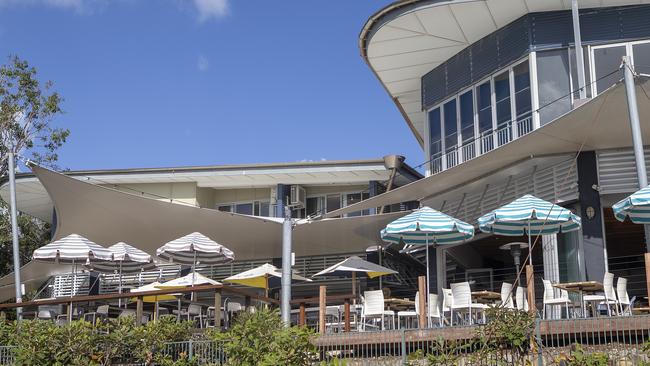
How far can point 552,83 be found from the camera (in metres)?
16.9

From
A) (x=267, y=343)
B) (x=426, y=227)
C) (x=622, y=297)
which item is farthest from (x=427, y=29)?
(x=267, y=343)

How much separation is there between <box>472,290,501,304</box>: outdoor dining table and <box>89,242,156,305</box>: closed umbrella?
25.2 feet

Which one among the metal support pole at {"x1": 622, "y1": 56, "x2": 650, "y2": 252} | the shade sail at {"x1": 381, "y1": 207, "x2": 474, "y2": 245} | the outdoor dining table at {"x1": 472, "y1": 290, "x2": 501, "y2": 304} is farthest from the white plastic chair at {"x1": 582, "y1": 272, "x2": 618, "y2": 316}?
the shade sail at {"x1": 381, "y1": 207, "x2": 474, "y2": 245}

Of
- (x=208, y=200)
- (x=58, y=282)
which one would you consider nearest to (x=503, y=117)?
(x=208, y=200)

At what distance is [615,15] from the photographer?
16.8m

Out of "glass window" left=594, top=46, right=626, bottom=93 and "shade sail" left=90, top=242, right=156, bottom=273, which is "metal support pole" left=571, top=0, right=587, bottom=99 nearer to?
"glass window" left=594, top=46, right=626, bottom=93

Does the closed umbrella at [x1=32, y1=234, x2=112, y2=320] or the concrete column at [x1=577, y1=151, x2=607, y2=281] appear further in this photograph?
the closed umbrella at [x1=32, y1=234, x2=112, y2=320]

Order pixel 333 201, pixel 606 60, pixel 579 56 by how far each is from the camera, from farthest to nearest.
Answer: pixel 333 201, pixel 606 60, pixel 579 56

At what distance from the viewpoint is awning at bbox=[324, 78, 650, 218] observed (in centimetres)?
1374

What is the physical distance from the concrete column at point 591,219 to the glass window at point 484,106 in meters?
2.84

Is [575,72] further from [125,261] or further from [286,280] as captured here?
[125,261]

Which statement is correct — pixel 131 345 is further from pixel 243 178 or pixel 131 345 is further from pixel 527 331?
pixel 243 178

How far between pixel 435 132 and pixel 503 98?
2.44 m

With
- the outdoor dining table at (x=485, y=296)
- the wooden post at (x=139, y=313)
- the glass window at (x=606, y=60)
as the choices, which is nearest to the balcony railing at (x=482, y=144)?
the glass window at (x=606, y=60)
